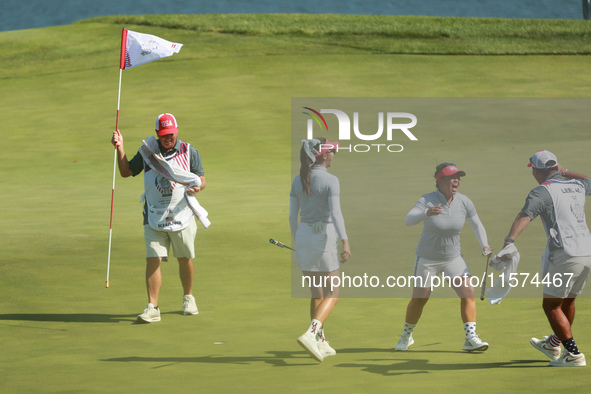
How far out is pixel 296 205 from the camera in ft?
29.2

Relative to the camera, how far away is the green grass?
846 centimetres

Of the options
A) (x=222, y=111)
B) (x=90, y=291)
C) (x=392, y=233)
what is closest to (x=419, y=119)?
(x=222, y=111)

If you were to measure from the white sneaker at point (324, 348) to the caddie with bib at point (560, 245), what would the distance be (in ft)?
5.64

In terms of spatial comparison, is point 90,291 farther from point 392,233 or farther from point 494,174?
point 494,174

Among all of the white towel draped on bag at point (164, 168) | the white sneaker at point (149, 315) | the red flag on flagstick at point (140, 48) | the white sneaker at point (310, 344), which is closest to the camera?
the white sneaker at point (310, 344)

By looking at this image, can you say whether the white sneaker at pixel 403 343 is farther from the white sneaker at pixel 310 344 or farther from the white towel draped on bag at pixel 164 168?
the white towel draped on bag at pixel 164 168

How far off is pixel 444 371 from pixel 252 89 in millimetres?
21977

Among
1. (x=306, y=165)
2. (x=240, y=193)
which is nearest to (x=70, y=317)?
(x=306, y=165)

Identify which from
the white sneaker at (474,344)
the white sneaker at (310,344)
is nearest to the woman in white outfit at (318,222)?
the white sneaker at (310,344)

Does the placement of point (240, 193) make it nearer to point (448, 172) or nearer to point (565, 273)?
point (448, 172)

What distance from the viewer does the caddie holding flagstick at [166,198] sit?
10.3 metres

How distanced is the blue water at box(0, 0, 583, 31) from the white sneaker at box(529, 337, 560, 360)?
1489 inches

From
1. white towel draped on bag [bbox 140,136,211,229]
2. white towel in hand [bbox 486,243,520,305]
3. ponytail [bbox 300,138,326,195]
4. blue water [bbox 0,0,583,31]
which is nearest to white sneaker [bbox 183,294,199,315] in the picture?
white towel draped on bag [bbox 140,136,211,229]

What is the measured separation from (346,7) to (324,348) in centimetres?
3821
